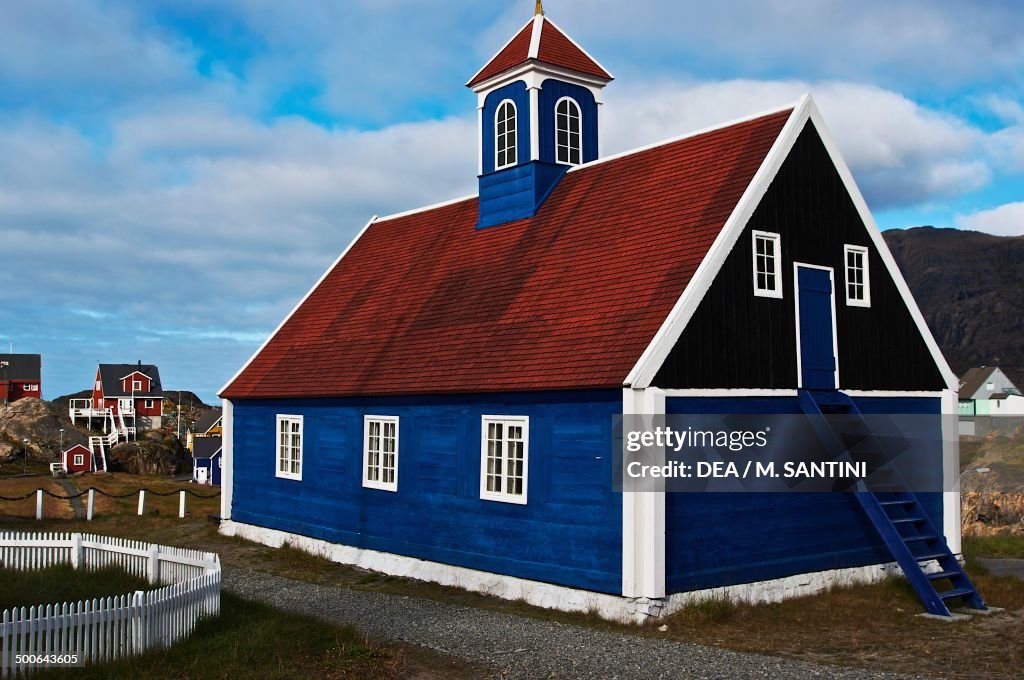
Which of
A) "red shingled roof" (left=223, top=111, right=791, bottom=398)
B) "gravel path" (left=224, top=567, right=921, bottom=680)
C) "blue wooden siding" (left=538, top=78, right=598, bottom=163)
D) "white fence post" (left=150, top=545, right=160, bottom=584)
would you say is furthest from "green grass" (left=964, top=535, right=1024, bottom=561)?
"white fence post" (left=150, top=545, right=160, bottom=584)

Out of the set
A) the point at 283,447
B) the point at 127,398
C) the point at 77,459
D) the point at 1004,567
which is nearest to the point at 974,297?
the point at 127,398

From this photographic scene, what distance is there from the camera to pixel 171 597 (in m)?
11.7

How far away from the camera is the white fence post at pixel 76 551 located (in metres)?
17.3

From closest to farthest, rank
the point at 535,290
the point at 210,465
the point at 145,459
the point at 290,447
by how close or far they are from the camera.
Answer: the point at 535,290
the point at 290,447
the point at 210,465
the point at 145,459

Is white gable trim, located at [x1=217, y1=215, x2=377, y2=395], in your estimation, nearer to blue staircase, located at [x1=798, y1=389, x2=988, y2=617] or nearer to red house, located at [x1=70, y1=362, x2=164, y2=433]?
blue staircase, located at [x1=798, y1=389, x2=988, y2=617]

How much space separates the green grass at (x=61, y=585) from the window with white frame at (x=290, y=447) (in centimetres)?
558

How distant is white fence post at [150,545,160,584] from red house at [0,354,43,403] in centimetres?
8824

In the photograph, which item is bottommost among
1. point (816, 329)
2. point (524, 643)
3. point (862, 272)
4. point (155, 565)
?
point (524, 643)

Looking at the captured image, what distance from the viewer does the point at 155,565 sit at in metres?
15.2

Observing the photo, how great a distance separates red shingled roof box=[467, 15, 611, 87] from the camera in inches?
834

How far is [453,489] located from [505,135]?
828cm

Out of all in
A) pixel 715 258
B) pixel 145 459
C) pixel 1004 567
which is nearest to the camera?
pixel 715 258

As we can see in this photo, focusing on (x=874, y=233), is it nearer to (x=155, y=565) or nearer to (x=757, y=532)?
(x=757, y=532)

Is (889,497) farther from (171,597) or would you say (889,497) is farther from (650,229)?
(171,597)
